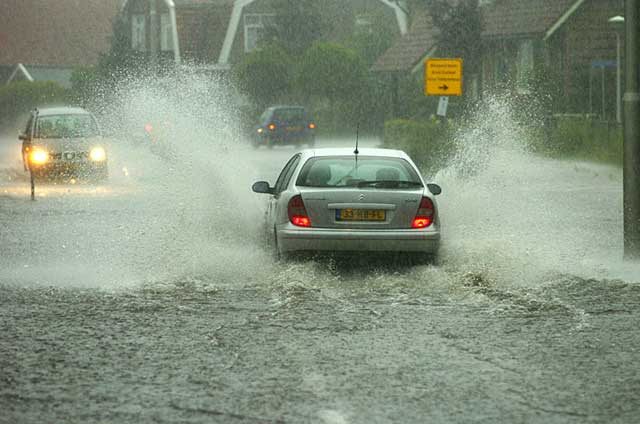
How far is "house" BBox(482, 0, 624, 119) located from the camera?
4572cm

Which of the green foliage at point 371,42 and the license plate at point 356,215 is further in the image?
the green foliage at point 371,42

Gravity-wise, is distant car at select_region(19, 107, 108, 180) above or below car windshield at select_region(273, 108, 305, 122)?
below

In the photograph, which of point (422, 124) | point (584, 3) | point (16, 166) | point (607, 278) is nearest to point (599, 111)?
point (584, 3)

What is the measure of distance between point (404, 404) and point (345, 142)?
46746 mm

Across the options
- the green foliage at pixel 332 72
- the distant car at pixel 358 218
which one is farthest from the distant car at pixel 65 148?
the green foliage at pixel 332 72

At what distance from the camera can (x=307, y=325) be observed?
9828 millimetres

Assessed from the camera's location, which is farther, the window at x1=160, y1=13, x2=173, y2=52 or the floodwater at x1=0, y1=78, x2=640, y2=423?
the window at x1=160, y1=13, x2=173, y2=52

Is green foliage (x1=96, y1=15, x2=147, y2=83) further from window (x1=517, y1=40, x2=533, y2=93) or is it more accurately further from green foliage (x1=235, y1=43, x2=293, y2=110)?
window (x1=517, y1=40, x2=533, y2=93)

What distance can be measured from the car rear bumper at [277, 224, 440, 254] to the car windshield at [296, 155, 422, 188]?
0.56 meters

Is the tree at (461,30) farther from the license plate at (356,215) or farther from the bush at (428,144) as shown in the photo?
the license plate at (356,215)

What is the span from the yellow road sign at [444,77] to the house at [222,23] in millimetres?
36816

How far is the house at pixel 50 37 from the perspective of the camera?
86.1 meters

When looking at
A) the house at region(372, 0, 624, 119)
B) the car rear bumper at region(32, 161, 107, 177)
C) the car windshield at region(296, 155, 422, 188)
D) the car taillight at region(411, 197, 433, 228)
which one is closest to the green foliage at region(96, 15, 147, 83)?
the house at region(372, 0, 624, 119)

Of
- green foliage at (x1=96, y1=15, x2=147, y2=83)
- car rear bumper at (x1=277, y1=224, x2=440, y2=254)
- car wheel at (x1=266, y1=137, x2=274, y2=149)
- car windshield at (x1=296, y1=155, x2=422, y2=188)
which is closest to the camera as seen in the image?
car rear bumper at (x1=277, y1=224, x2=440, y2=254)
